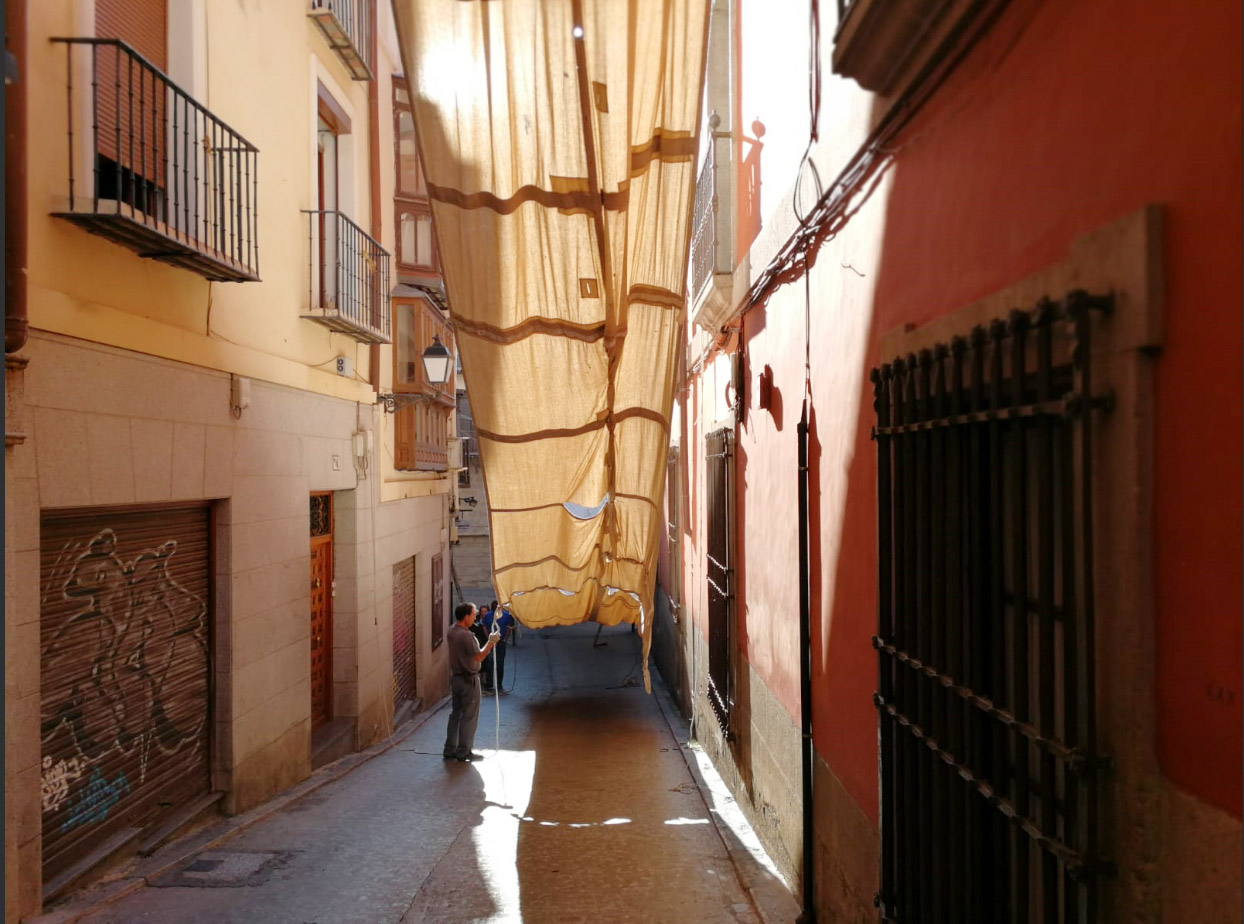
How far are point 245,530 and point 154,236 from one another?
2601 millimetres

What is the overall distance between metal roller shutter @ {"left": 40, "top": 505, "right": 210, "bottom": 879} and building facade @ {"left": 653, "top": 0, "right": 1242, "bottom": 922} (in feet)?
13.0

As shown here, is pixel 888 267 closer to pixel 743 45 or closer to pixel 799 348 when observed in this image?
pixel 799 348

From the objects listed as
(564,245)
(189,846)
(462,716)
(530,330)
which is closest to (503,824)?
(189,846)

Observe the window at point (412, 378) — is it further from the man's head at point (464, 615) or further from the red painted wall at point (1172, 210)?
the red painted wall at point (1172, 210)

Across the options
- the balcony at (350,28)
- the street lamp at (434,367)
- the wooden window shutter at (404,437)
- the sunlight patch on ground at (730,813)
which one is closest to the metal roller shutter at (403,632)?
the wooden window shutter at (404,437)

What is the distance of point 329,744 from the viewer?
28.5 feet

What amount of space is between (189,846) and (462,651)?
3061 mm

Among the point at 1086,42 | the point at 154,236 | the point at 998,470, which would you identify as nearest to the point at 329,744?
the point at 154,236

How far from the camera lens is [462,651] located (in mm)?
8406

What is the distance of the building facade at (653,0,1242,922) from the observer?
1.63m

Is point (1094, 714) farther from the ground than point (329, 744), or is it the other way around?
point (1094, 714)

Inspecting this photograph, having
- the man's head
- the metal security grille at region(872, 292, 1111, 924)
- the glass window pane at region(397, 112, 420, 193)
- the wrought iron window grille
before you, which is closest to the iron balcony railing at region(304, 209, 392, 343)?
the wrought iron window grille

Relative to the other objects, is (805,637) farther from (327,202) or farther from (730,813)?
(327,202)

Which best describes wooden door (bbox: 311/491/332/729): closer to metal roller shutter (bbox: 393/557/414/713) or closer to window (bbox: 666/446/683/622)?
metal roller shutter (bbox: 393/557/414/713)
